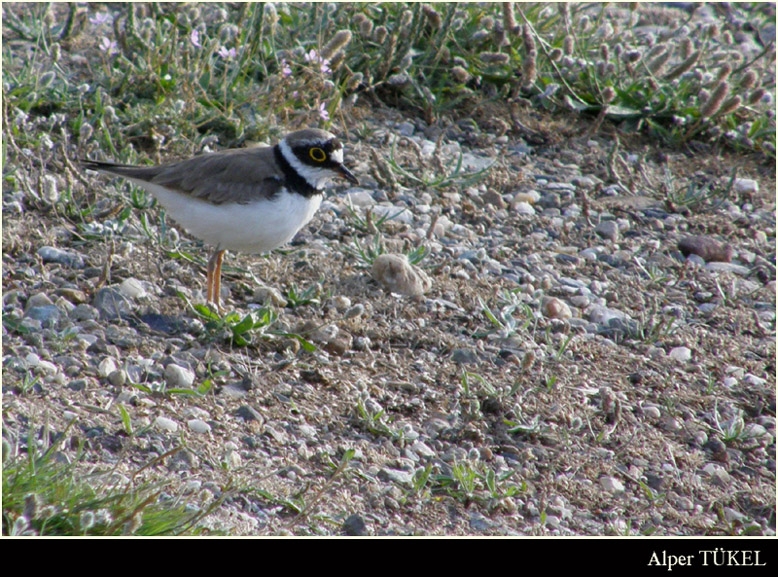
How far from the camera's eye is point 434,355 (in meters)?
5.25

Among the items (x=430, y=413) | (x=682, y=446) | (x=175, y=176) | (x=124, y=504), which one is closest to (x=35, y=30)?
(x=175, y=176)

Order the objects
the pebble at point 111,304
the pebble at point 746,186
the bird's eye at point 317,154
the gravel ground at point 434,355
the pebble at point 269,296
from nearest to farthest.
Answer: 1. the gravel ground at point 434,355
2. the pebble at point 111,304
3. the bird's eye at point 317,154
4. the pebble at point 269,296
5. the pebble at point 746,186

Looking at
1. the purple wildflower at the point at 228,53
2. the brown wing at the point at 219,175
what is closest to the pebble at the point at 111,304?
the brown wing at the point at 219,175

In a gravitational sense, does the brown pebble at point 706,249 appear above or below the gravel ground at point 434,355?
above

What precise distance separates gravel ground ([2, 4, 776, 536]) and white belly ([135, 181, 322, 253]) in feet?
1.26

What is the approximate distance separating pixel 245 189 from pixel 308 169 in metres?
0.39

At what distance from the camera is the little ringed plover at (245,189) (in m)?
5.10

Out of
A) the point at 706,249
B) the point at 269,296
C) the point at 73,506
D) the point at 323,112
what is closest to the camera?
the point at 73,506

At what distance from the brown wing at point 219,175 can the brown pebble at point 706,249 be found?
303 centimetres

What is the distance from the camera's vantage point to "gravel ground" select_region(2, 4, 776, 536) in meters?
4.16

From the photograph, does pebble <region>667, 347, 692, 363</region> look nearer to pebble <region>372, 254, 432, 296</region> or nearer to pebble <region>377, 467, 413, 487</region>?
pebble <region>372, 254, 432, 296</region>

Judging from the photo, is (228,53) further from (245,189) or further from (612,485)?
(612,485)

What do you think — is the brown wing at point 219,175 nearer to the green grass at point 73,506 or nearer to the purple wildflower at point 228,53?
the purple wildflower at point 228,53

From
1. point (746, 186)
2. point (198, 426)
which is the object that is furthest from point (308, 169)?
point (746, 186)
